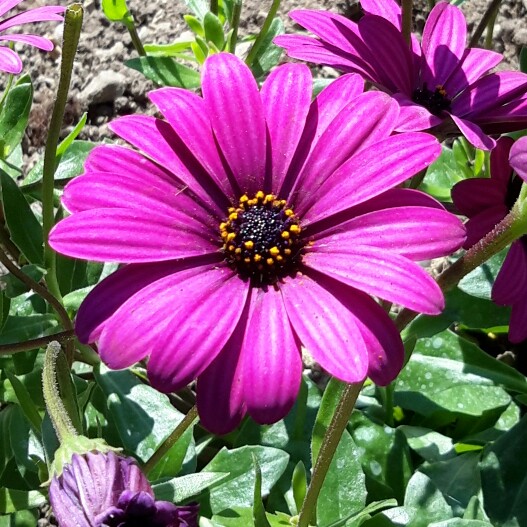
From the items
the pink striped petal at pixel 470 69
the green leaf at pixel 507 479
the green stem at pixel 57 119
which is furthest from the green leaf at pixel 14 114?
the green leaf at pixel 507 479

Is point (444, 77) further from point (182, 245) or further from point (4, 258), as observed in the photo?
point (4, 258)

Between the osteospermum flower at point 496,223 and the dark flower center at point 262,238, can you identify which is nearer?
the dark flower center at point 262,238

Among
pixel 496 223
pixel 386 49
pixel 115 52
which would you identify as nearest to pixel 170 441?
pixel 496 223

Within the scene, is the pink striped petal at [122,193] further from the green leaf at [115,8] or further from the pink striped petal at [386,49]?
the green leaf at [115,8]

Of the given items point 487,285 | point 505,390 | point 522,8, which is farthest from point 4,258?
point 522,8

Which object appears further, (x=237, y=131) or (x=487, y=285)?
(x=487, y=285)
